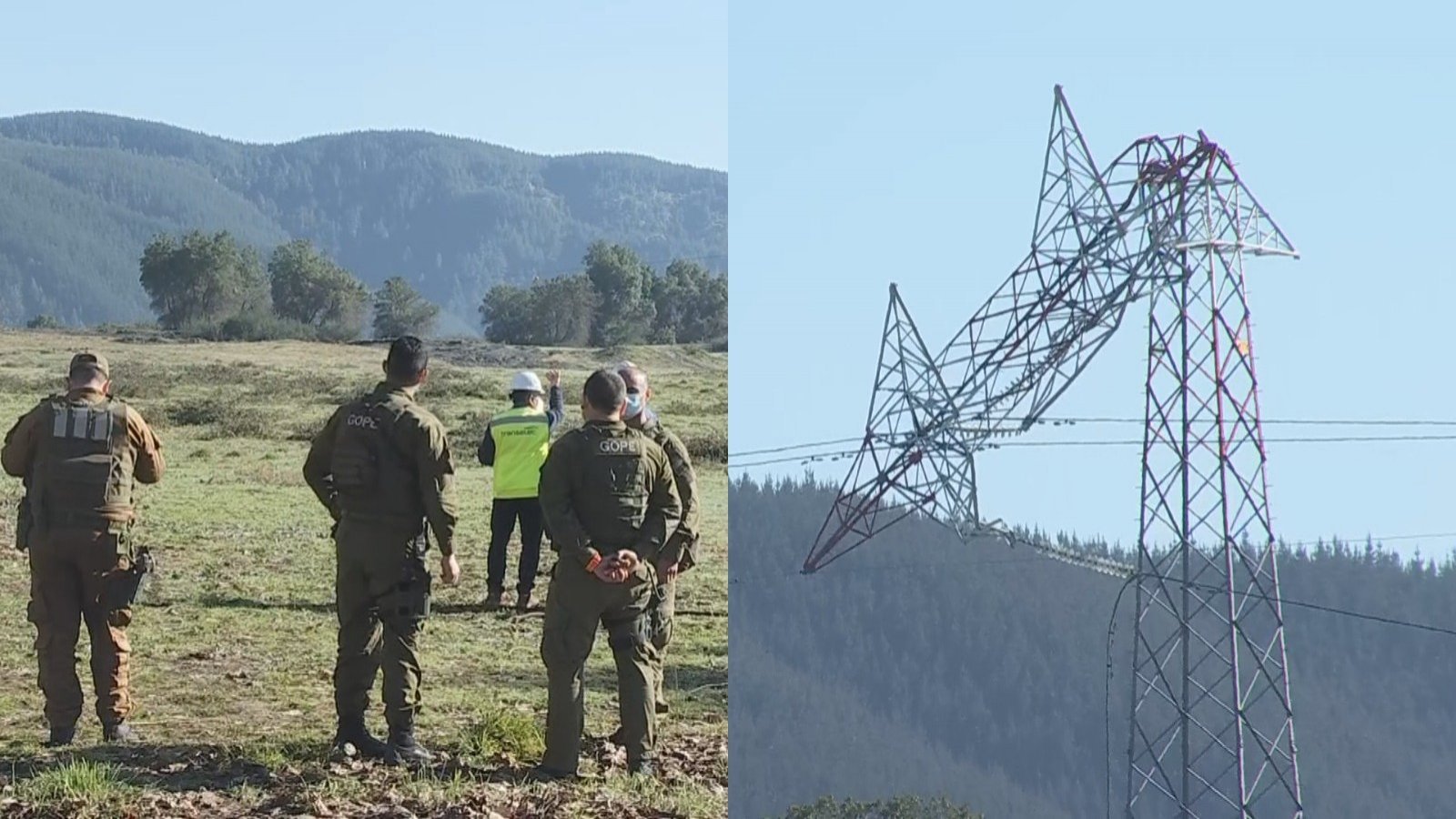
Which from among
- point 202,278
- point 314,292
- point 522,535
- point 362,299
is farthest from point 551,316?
point 522,535

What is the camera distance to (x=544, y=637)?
25.1 ft

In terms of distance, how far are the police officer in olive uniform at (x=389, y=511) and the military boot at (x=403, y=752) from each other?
0.5 inches

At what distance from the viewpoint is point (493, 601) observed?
485 inches

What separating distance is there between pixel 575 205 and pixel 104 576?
108 m

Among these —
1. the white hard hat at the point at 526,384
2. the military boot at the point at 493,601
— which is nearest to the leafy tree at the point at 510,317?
the military boot at the point at 493,601

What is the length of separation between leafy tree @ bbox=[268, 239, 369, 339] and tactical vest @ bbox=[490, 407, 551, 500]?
31.6 m

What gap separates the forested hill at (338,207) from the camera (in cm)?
5653

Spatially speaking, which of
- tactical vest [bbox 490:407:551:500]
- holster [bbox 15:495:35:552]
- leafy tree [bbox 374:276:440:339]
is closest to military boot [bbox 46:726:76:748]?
holster [bbox 15:495:35:552]

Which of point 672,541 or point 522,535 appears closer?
point 672,541

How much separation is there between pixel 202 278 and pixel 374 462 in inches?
1436

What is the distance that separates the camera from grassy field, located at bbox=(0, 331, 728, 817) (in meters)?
7.36

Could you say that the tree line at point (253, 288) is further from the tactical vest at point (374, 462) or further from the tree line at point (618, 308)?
the tactical vest at point (374, 462)

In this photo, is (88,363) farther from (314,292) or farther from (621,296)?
(314,292)

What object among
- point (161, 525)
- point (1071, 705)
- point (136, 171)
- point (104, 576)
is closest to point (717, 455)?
point (161, 525)
